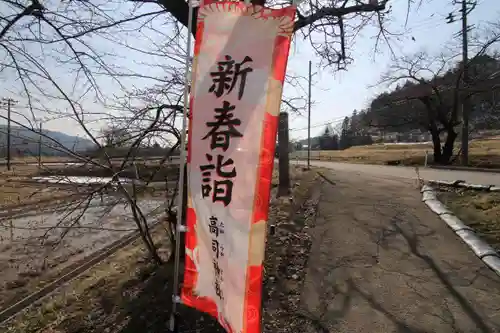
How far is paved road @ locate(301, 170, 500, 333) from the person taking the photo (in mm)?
3338

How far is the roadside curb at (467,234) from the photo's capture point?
4.54 meters

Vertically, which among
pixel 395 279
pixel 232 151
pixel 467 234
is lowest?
pixel 395 279

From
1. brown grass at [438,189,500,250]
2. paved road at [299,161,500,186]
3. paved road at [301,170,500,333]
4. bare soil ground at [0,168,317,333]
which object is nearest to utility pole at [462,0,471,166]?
paved road at [299,161,500,186]

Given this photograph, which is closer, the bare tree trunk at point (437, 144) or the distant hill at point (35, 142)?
the distant hill at point (35, 142)

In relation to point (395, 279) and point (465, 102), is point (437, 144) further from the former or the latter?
point (395, 279)

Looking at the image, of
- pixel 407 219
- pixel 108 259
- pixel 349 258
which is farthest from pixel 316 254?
pixel 108 259

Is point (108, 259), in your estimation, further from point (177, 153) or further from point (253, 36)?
point (253, 36)

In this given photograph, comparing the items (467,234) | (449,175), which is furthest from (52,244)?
(449,175)

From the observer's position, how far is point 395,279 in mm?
4207

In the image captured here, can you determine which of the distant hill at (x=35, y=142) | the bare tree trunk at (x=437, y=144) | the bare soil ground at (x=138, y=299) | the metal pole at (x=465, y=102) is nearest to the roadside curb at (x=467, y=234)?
the bare soil ground at (x=138, y=299)

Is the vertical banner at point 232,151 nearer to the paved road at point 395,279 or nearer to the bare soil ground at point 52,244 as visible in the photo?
the paved road at point 395,279

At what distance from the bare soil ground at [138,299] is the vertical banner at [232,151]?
1307 millimetres

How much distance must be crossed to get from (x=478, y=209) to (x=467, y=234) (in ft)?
5.79

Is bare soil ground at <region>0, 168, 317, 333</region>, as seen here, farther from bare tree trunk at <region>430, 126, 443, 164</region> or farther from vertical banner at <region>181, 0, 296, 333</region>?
bare tree trunk at <region>430, 126, 443, 164</region>
